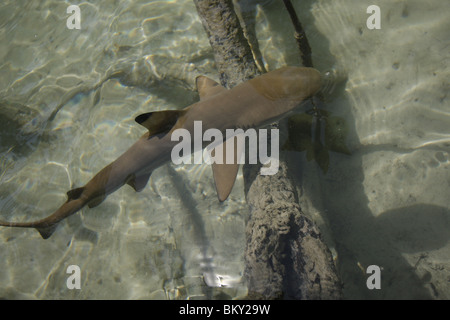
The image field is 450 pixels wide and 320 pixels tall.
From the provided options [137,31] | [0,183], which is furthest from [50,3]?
[0,183]

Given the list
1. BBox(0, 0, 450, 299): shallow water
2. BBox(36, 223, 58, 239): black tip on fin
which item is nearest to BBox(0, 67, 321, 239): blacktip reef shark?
BBox(36, 223, 58, 239): black tip on fin

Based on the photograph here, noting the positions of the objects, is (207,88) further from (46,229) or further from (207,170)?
(46,229)

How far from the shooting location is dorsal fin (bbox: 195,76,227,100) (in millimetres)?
3945

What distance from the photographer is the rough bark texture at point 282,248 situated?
2.99 m

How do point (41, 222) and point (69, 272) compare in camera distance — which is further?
point (69, 272)

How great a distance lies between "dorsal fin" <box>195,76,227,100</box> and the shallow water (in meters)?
0.81

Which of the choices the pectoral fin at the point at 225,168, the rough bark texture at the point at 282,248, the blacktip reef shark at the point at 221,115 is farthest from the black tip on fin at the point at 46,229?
the rough bark texture at the point at 282,248

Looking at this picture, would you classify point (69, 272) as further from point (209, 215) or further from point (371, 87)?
point (371, 87)

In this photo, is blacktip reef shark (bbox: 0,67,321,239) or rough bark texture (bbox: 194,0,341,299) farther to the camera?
blacktip reef shark (bbox: 0,67,321,239)

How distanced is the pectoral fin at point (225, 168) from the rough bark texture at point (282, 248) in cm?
22

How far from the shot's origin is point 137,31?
5.96 meters

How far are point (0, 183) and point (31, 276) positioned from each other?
189 centimetres

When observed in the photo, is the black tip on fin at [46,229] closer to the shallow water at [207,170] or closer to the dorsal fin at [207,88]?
the shallow water at [207,170]

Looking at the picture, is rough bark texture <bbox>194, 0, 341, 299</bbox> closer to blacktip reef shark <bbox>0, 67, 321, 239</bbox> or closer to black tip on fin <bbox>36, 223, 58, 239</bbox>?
blacktip reef shark <bbox>0, 67, 321, 239</bbox>
